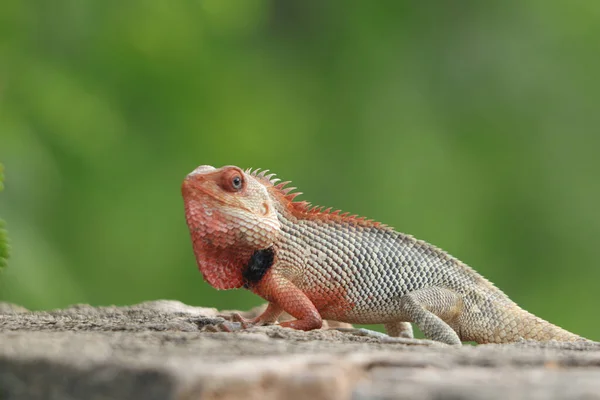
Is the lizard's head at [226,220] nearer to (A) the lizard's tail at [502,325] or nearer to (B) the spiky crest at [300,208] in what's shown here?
(B) the spiky crest at [300,208]

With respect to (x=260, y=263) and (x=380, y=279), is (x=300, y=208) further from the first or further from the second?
(x=380, y=279)

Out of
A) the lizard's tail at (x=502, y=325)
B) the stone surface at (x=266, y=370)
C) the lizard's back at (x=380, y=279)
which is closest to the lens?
the stone surface at (x=266, y=370)

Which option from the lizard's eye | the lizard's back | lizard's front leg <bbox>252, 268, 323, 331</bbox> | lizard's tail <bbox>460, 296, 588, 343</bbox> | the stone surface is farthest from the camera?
lizard's tail <bbox>460, 296, 588, 343</bbox>

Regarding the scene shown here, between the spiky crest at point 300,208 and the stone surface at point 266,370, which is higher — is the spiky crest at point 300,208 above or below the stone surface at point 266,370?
above

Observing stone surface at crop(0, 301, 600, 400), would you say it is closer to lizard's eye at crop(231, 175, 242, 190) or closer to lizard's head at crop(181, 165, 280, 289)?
lizard's head at crop(181, 165, 280, 289)

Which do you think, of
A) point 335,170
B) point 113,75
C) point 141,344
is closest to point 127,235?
point 113,75

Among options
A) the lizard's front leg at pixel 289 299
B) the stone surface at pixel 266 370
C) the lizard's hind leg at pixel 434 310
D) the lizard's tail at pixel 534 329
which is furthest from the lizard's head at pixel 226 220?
the lizard's tail at pixel 534 329

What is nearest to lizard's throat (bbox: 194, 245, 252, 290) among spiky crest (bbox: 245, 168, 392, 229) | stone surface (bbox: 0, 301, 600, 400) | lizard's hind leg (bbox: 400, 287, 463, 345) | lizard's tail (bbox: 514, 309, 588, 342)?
spiky crest (bbox: 245, 168, 392, 229)
